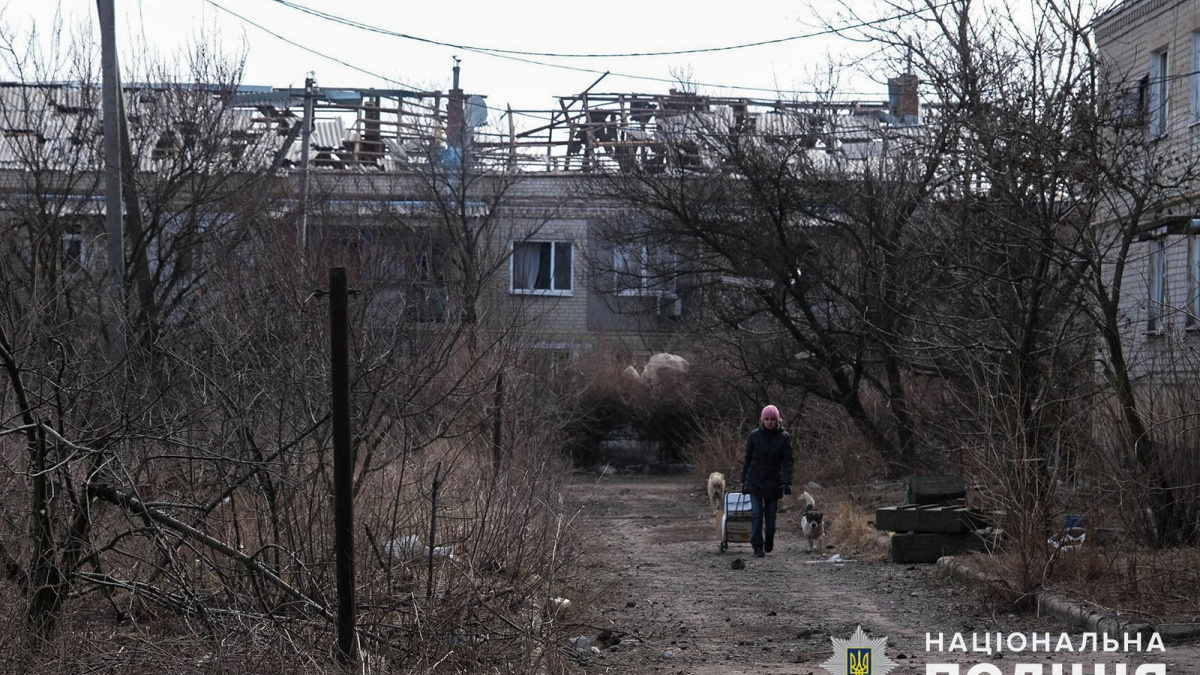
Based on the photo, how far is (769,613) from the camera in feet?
32.6

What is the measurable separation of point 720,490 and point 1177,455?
28.8 ft

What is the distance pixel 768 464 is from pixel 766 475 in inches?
5.2

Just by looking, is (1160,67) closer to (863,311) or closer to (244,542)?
(863,311)

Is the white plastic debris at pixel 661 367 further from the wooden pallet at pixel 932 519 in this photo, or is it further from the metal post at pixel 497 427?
the wooden pallet at pixel 932 519

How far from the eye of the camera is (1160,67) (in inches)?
774

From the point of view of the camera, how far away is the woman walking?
45.8 feet

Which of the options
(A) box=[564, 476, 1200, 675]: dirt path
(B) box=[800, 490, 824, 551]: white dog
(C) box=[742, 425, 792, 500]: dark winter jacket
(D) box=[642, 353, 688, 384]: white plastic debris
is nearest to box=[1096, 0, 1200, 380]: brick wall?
(B) box=[800, 490, 824, 551]: white dog

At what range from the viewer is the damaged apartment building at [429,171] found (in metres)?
17.1

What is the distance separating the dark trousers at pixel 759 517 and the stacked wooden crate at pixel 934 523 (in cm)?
135

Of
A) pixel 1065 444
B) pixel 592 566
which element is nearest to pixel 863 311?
pixel 1065 444

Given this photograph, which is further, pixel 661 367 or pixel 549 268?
pixel 549 268

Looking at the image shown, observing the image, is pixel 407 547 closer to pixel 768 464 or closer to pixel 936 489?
pixel 768 464

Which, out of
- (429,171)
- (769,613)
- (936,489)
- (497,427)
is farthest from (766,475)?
(429,171)

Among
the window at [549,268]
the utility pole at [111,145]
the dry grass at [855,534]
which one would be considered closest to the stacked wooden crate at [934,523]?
the dry grass at [855,534]
